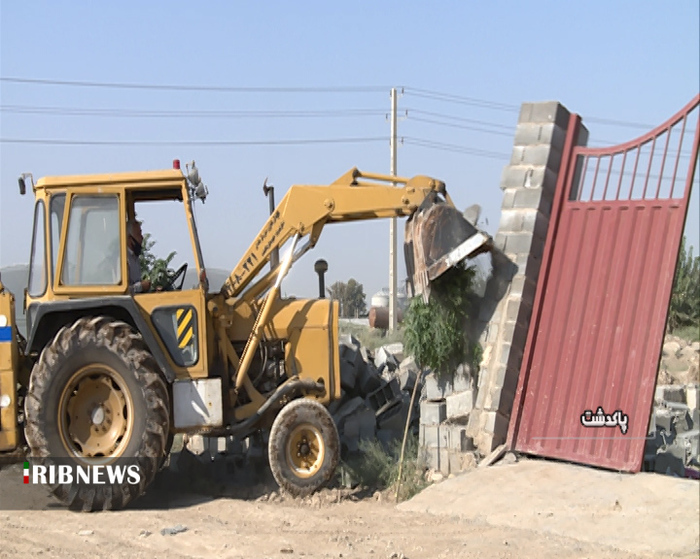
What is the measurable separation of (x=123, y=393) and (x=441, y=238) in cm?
365

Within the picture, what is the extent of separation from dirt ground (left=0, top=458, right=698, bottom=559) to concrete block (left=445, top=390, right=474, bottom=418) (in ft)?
3.31

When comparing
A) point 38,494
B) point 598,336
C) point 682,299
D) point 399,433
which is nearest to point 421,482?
point 399,433

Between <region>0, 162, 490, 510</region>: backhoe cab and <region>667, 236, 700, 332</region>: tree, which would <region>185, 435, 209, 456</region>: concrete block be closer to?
<region>0, 162, 490, 510</region>: backhoe cab

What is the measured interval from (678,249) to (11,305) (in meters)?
6.50

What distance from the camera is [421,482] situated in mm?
9734

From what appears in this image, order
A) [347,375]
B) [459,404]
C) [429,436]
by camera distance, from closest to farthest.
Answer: [429,436] → [459,404] → [347,375]

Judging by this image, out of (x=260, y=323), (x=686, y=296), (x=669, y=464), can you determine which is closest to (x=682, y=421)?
(x=669, y=464)

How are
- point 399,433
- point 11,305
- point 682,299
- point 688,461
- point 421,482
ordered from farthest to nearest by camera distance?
point 682,299, point 399,433, point 688,461, point 421,482, point 11,305

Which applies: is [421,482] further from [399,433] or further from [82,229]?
[82,229]

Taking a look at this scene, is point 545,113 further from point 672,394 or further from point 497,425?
point 672,394

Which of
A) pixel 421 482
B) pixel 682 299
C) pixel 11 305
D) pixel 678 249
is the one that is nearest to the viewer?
pixel 678 249

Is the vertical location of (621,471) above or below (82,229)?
below

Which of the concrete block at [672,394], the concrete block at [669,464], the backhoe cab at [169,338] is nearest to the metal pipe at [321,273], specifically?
the backhoe cab at [169,338]

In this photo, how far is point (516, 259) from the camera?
9688mm
